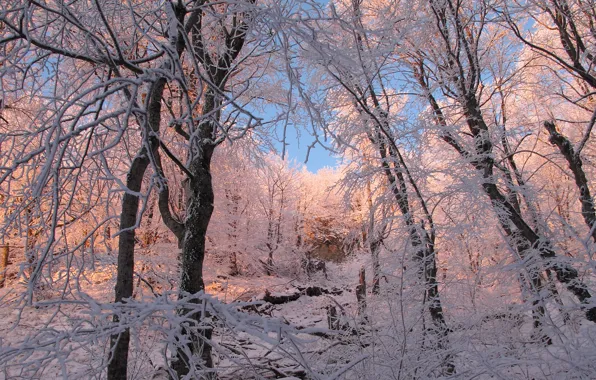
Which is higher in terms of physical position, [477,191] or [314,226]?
[314,226]

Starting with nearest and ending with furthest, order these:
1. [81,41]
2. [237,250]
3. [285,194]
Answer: [81,41] → [237,250] → [285,194]

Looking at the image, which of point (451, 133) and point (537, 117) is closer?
point (451, 133)

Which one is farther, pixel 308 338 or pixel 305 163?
pixel 308 338

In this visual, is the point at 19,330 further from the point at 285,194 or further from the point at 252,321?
the point at 285,194

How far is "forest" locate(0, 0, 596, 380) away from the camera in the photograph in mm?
1318

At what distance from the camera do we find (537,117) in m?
8.08

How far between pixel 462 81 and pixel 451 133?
77 cm

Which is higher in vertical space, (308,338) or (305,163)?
(305,163)

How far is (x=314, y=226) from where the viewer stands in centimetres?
2625

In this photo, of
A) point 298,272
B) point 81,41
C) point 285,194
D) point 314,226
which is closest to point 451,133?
point 81,41

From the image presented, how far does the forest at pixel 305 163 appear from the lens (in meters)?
1.32

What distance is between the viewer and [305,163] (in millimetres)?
1455

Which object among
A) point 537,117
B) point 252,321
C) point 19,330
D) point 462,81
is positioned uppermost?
point 537,117

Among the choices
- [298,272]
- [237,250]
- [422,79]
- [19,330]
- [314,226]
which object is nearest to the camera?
[422,79]
